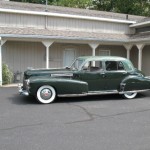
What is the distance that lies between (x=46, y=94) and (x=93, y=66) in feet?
7.24

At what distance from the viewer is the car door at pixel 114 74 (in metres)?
11.0

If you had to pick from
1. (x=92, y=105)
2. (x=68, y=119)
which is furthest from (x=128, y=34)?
→ (x=68, y=119)

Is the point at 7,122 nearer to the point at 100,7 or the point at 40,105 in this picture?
the point at 40,105

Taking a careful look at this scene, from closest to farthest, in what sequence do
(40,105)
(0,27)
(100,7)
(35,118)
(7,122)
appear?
(7,122) → (35,118) → (40,105) → (0,27) → (100,7)

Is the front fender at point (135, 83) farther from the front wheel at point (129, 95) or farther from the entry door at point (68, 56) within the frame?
the entry door at point (68, 56)

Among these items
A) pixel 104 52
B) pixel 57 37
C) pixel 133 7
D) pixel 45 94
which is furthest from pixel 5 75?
pixel 133 7

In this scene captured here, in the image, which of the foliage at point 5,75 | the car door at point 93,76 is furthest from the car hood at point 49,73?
the foliage at point 5,75

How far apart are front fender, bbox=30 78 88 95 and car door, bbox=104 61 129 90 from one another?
982 millimetres

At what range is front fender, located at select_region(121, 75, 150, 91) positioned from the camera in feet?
36.4

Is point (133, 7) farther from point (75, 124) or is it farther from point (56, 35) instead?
point (75, 124)

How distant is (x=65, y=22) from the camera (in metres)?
19.4

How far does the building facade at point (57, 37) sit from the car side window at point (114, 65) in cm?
629

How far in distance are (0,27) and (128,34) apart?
32.3 ft

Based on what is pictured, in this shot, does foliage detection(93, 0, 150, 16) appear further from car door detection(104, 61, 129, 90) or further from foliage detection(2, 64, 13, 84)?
car door detection(104, 61, 129, 90)
